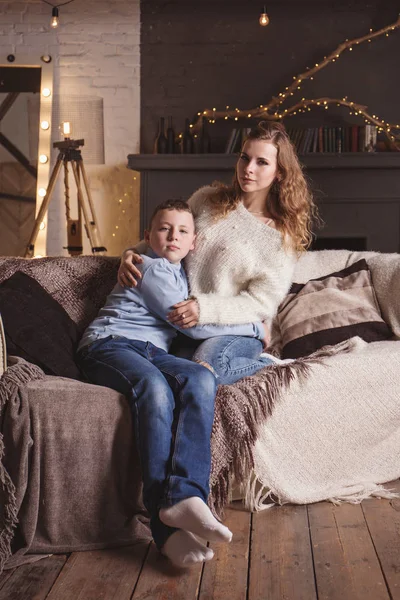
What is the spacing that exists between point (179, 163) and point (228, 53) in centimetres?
91

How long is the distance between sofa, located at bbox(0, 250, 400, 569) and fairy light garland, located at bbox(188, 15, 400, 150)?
2.32 metres

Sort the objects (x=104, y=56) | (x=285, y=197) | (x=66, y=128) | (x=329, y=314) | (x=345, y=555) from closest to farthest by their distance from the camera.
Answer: (x=345, y=555) < (x=285, y=197) < (x=329, y=314) < (x=66, y=128) < (x=104, y=56)

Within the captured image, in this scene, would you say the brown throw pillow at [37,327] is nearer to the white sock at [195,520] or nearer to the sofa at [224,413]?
the sofa at [224,413]

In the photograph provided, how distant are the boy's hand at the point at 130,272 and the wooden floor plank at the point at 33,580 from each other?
883 millimetres

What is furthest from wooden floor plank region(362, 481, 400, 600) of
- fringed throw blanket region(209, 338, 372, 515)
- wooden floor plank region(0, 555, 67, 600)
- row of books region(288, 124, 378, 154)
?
row of books region(288, 124, 378, 154)

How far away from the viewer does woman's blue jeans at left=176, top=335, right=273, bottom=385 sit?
239cm

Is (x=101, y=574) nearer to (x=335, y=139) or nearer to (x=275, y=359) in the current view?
(x=275, y=359)

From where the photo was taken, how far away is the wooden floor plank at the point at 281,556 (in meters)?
1.78

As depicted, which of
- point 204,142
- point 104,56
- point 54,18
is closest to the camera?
point 54,18

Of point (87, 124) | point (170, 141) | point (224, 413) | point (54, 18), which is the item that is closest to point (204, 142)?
point (170, 141)

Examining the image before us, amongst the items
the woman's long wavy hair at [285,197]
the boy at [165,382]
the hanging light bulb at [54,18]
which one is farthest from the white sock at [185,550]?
the hanging light bulb at [54,18]

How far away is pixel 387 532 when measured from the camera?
2121 mm

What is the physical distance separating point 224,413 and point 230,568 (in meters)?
0.47

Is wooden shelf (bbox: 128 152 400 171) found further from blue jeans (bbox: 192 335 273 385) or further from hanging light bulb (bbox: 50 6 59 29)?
blue jeans (bbox: 192 335 273 385)
